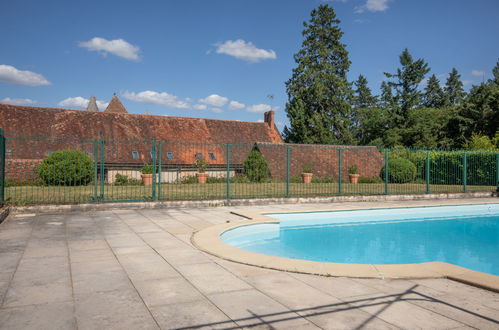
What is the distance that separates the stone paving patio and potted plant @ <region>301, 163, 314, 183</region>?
17.9 meters

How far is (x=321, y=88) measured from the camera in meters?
39.3

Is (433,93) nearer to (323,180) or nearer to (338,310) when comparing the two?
(323,180)

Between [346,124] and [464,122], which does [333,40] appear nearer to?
[346,124]

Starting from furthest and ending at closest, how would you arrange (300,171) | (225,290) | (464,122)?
(464,122)
(300,171)
(225,290)

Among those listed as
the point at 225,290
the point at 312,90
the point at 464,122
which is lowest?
the point at 225,290

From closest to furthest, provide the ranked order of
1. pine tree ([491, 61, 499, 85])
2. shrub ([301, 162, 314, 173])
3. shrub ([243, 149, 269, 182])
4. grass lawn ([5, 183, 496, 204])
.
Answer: grass lawn ([5, 183, 496, 204]) < shrub ([243, 149, 269, 182]) < shrub ([301, 162, 314, 173]) < pine tree ([491, 61, 499, 85])

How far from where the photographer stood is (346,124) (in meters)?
41.4

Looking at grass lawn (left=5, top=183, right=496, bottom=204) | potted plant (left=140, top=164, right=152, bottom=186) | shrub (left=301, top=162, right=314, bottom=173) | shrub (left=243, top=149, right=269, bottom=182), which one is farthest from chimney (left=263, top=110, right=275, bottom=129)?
grass lawn (left=5, top=183, right=496, bottom=204)

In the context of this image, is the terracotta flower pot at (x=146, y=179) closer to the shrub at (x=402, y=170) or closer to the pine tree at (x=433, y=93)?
the shrub at (x=402, y=170)

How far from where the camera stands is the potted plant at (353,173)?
2466 centimetres

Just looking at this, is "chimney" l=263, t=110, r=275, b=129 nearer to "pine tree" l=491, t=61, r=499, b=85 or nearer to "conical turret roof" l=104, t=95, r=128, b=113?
"conical turret roof" l=104, t=95, r=128, b=113

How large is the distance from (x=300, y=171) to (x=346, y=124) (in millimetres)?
17293

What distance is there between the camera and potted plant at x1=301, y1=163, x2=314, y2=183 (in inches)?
936

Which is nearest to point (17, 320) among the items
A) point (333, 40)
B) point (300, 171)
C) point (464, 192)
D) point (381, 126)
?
point (464, 192)
